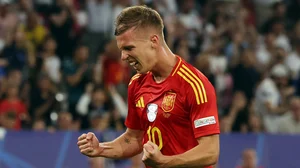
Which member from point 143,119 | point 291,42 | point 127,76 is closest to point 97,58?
point 127,76

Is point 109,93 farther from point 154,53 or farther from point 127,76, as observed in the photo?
point 154,53

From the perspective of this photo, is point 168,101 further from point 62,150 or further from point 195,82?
point 62,150

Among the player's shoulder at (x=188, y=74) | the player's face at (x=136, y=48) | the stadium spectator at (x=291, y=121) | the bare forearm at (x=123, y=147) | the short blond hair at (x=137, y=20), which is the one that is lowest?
the stadium spectator at (x=291, y=121)

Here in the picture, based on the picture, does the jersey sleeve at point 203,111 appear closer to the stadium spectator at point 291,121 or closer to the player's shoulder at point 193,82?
the player's shoulder at point 193,82

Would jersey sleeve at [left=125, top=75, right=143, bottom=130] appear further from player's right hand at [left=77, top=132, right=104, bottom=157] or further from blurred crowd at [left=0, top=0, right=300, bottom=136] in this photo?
blurred crowd at [left=0, top=0, right=300, bottom=136]

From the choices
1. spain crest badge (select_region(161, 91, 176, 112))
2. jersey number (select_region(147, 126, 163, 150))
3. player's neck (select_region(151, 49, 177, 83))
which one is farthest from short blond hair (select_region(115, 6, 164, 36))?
jersey number (select_region(147, 126, 163, 150))

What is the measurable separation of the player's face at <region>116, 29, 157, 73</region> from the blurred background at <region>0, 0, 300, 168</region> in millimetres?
6212

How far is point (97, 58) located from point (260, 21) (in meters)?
5.77

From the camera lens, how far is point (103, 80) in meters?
14.3

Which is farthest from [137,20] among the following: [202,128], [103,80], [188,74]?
[103,80]

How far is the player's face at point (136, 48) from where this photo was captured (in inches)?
242

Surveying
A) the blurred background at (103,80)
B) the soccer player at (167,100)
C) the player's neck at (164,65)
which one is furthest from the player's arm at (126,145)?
the blurred background at (103,80)

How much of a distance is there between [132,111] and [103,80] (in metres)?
7.52

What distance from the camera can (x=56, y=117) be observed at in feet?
45.0
